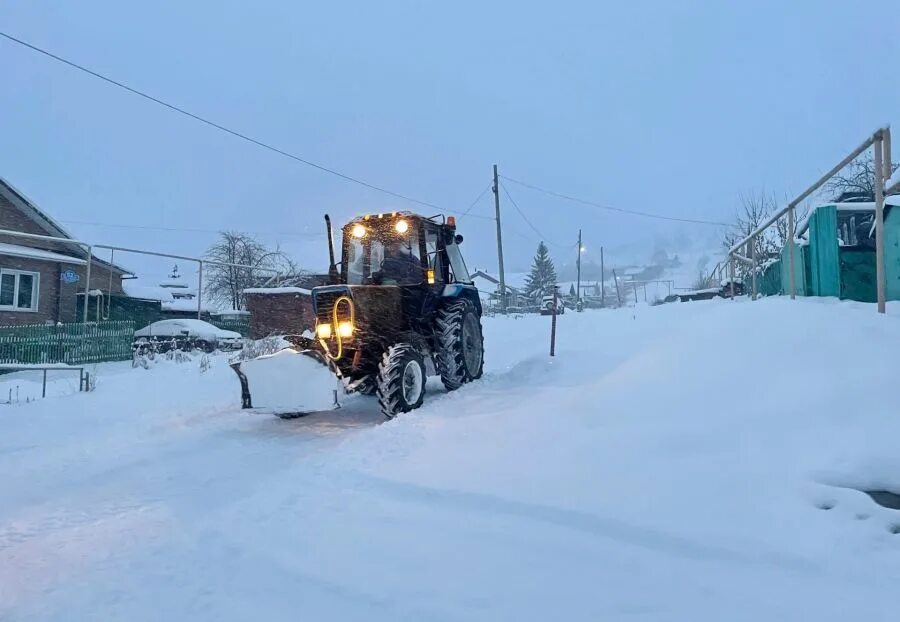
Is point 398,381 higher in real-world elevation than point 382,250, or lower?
lower

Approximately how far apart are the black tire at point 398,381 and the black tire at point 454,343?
1.25 meters

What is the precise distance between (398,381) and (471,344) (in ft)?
8.89

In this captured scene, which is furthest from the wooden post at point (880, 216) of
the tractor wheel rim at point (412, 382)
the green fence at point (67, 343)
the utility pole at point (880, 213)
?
the green fence at point (67, 343)

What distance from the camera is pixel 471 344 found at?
905cm

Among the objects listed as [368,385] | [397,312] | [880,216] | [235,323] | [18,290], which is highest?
[18,290]

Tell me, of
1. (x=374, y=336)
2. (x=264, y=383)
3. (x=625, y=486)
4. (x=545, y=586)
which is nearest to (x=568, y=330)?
(x=374, y=336)

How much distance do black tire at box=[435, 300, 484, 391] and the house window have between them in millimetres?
17667

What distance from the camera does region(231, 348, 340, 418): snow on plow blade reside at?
621cm

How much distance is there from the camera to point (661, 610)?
8.15 feet

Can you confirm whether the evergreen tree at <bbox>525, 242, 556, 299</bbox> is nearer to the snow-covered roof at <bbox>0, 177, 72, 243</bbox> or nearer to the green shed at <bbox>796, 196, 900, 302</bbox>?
the snow-covered roof at <bbox>0, 177, 72, 243</bbox>

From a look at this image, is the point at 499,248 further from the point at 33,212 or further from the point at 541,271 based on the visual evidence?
the point at 541,271

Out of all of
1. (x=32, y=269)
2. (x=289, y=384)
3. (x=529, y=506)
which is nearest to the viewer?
(x=529, y=506)

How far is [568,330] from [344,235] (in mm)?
9322

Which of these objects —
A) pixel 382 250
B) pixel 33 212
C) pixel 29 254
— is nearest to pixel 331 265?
pixel 382 250
